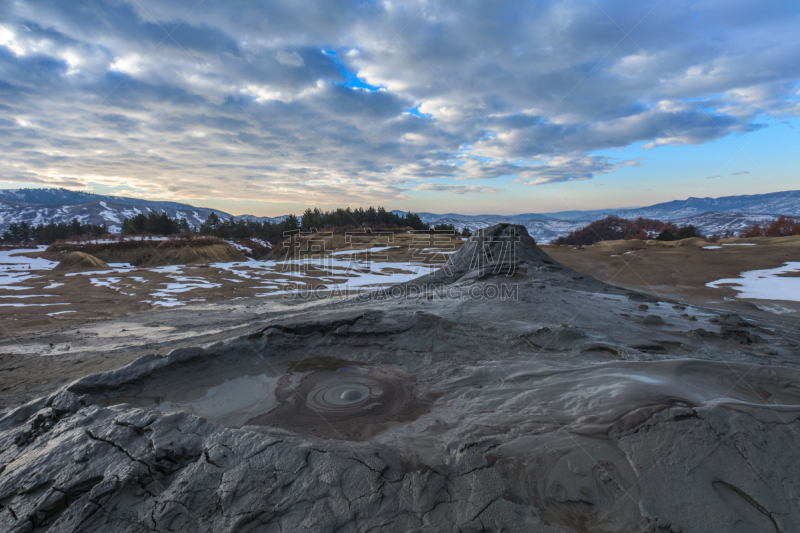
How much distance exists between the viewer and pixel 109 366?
473 centimetres

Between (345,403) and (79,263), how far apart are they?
26.3m

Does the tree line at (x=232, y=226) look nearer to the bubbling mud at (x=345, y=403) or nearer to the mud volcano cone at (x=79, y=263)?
the mud volcano cone at (x=79, y=263)

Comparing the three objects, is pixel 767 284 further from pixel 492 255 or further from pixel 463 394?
pixel 463 394

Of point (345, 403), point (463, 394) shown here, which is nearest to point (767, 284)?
point (463, 394)

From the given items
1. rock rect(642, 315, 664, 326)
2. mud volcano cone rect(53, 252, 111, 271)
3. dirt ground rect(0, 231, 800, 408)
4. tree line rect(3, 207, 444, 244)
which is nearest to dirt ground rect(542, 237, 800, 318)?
dirt ground rect(0, 231, 800, 408)

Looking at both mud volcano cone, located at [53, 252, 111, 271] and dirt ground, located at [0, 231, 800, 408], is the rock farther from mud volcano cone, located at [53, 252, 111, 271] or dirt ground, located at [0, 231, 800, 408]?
mud volcano cone, located at [53, 252, 111, 271]

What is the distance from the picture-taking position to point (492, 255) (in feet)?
32.7

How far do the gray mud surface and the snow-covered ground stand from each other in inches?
353

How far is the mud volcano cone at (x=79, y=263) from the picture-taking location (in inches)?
816

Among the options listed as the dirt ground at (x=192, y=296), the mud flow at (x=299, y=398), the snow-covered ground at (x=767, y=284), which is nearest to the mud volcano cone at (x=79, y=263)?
the dirt ground at (x=192, y=296)

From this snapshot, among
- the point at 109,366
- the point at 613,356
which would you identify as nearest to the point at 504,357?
the point at 613,356

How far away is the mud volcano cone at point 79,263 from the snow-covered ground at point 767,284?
31.9m

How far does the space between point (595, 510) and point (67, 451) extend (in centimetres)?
350

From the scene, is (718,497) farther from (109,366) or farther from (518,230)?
(518,230)
